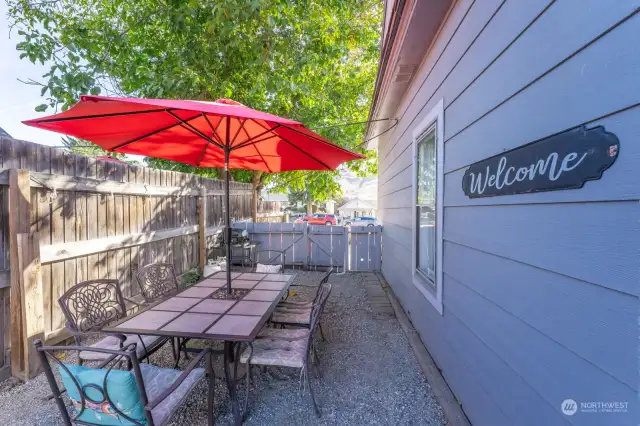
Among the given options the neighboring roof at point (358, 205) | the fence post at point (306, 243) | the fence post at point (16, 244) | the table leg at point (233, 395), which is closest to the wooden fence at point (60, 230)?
the fence post at point (16, 244)

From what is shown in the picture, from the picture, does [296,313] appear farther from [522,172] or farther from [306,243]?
[306,243]

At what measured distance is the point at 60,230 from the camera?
2.85 m

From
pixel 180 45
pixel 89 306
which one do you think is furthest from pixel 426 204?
pixel 180 45

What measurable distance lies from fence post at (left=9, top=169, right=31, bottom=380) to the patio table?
3.76ft

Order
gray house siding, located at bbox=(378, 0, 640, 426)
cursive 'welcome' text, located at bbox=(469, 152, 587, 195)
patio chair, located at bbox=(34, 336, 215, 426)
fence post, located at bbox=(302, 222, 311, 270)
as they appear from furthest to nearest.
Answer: fence post, located at bbox=(302, 222, 311, 270), patio chair, located at bbox=(34, 336, 215, 426), cursive 'welcome' text, located at bbox=(469, 152, 587, 195), gray house siding, located at bbox=(378, 0, 640, 426)

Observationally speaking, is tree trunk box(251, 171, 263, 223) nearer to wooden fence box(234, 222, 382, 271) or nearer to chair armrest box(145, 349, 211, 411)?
wooden fence box(234, 222, 382, 271)

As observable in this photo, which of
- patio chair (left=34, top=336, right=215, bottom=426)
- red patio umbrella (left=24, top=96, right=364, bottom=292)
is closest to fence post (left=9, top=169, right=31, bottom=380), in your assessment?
red patio umbrella (left=24, top=96, right=364, bottom=292)

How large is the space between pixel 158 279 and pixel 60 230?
3.30 ft

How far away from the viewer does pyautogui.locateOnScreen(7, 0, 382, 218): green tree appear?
3721 mm

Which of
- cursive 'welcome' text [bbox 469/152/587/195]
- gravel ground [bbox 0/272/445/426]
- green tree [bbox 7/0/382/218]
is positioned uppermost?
green tree [bbox 7/0/382/218]

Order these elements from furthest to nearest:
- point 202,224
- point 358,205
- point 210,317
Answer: point 358,205
point 202,224
point 210,317

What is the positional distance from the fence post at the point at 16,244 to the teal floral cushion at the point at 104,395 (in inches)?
64.3

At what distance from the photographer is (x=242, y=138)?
124 inches

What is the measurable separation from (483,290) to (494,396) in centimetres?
56
